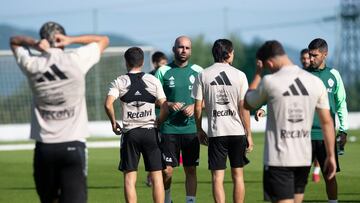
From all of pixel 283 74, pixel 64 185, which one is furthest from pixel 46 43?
pixel 283 74

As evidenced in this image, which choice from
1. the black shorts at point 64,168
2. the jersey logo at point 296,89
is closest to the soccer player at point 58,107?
the black shorts at point 64,168

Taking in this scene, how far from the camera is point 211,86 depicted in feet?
41.2

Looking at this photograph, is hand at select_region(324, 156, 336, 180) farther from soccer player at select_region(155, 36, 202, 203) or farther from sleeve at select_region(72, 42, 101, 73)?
soccer player at select_region(155, 36, 202, 203)

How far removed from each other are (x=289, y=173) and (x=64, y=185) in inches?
90.6

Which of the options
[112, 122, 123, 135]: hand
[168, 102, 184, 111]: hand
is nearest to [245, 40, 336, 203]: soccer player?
[112, 122, 123, 135]: hand

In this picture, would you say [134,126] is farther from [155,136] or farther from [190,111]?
[190,111]

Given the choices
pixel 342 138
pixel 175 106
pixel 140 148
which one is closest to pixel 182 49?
pixel 175 106

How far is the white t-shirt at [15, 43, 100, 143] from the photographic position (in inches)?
372

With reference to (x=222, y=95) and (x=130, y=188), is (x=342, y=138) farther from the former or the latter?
(x=130, y=188)

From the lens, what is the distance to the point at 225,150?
504 inches

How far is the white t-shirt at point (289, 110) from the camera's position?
952 cm

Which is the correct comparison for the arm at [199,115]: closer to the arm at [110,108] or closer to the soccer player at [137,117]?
the soccer player at [137,117]

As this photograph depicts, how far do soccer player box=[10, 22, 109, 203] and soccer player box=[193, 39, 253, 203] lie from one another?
324 centimetres

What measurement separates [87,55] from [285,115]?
2101 mm
